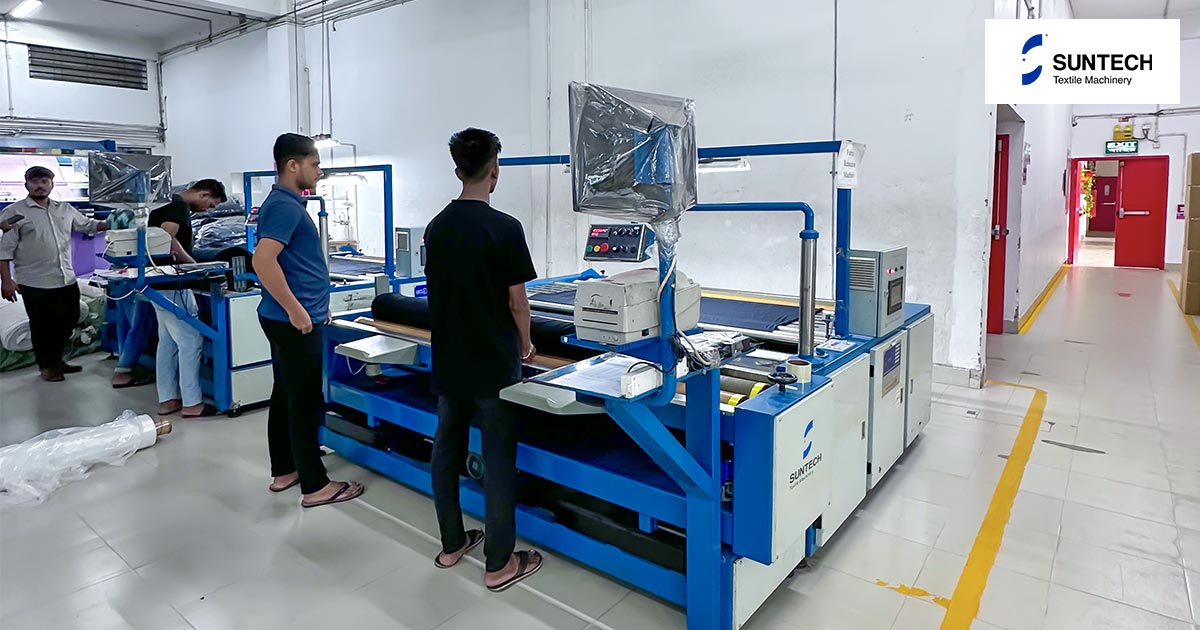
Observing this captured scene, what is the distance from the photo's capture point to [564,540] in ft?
8.83

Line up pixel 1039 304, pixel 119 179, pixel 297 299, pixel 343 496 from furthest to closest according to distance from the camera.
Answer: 1. pixel 1039 304
2. pixel 119 179
3. pixel 343 496
4. pixel 297 299

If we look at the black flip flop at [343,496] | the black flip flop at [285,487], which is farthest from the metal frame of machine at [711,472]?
the black flip flop at [285,487]

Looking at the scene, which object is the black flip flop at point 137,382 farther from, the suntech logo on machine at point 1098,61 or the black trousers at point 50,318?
the suntech logo on machine at point 1098,61

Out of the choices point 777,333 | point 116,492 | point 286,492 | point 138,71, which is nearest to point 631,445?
point 777,333

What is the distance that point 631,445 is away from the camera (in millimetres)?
2754

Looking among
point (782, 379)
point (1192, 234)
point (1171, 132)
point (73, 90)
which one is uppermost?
point (73, 90)

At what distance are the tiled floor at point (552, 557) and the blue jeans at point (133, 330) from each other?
3.12 ft

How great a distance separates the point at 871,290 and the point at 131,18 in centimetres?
1161

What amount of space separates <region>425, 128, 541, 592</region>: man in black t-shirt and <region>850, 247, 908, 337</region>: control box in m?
1.49

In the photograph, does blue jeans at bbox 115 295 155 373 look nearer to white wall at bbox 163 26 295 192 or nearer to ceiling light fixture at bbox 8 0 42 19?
white wall at bbox 163 26 295 192

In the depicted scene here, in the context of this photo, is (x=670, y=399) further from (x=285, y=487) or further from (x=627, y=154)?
(x=285, y=487)

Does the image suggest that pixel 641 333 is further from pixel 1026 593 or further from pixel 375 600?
pixel 1026 593

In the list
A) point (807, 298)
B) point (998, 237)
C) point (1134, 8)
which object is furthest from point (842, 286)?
point (1134, 8)

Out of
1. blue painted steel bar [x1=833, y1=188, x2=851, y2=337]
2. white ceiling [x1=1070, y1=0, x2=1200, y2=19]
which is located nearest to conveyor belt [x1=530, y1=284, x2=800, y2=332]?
blue painted steel bar [x1=833, y1=188, x2=851, y2=337]
